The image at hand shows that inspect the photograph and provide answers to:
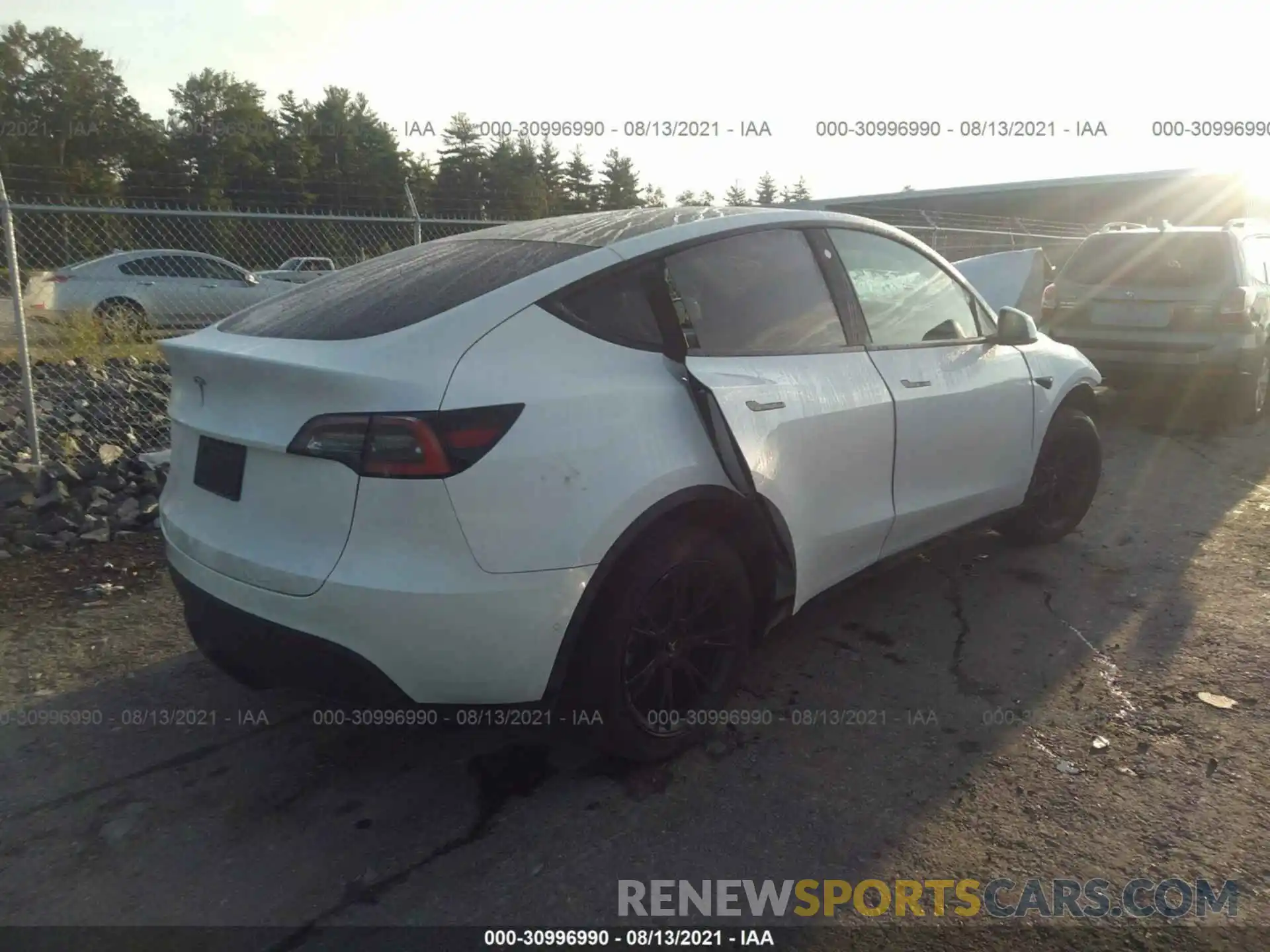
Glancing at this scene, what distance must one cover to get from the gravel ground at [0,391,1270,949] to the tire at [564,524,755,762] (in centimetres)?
14

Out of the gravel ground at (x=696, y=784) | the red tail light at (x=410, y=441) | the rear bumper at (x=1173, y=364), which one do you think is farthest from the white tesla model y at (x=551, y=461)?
the rear bumper at (x=1173, y=364)

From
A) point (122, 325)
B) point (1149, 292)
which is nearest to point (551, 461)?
point (1149, 292)

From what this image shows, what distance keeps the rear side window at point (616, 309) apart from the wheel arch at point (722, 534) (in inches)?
19.1

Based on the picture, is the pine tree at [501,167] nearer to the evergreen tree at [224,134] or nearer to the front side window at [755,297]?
the evergreen tree at [224,134]

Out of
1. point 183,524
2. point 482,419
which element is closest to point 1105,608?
point 482,419

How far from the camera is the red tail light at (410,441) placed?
2.33 meters

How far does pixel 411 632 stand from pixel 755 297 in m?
1.65

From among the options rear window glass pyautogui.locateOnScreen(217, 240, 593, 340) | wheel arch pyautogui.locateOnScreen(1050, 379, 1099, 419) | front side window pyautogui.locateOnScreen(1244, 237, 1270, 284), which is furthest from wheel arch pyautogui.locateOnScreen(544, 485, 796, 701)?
front side window pyautogui.locateOnScreen(1244, 237, 1270, 284)

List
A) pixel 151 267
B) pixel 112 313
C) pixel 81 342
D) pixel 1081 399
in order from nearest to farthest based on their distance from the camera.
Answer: pixel 1081 399 < pixel 81 342 < pixel 112 313 < pixel 151 267

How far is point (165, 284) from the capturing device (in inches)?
538

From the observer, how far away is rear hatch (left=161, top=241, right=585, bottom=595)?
2.41 meters

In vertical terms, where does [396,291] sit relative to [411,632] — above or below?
above

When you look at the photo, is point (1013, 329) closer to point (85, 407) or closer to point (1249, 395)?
point (1249, 395)

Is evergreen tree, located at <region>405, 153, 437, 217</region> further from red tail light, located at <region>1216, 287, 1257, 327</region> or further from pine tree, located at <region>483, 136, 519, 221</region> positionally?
red tail light, located at <region>1216, 287, 1257, 327</region>
